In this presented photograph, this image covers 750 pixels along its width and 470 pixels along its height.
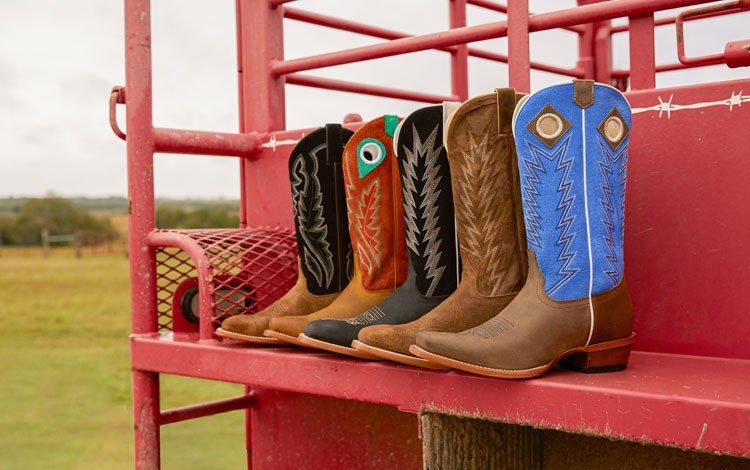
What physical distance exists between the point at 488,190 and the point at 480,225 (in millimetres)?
73

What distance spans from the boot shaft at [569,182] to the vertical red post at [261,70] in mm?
1318

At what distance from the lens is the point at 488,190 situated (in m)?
1.45

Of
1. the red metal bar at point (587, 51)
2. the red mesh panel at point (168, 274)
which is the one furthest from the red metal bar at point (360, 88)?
the red metal bar at point (587, 51)

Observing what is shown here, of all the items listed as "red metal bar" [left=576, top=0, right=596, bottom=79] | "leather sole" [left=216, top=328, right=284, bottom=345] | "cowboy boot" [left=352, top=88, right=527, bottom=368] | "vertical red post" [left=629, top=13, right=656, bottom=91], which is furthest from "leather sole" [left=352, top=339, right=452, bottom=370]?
"red metal bar" [left=576, top=0, right=596, bottom=79]

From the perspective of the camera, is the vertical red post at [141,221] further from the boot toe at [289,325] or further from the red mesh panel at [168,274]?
the boot toe at [289,325]

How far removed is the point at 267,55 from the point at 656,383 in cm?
174

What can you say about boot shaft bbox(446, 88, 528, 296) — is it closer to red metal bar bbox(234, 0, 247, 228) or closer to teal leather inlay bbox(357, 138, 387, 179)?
teal leather inlay bbox(357, 138, 387, 179)

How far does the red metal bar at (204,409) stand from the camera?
7.08ft

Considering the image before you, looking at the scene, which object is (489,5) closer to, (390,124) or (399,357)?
(390,124)

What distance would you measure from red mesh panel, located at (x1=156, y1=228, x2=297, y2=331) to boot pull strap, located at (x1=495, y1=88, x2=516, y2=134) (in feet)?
2.96

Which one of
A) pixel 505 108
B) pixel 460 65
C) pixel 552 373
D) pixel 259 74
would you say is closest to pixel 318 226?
pixel 505 108

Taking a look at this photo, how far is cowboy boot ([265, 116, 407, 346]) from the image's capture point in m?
1.68

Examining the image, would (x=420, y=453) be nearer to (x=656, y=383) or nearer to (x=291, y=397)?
(x=291, y=397)

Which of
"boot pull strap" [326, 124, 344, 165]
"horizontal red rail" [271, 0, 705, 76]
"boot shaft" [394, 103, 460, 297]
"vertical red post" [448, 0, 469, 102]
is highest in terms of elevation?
"vertical red post" [448, 0, 469, 102]
